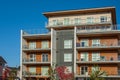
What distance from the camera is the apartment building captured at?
6125cm

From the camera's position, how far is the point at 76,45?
206ft

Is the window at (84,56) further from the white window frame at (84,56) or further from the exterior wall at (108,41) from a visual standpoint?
the exterior wall at (108,41)

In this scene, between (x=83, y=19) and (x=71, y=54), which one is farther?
(x=83, y=19)

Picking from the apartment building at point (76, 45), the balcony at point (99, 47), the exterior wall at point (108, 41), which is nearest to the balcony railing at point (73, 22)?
the apartment building at point (76, 45)

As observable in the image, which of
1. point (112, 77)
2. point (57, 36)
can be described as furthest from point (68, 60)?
point (112, 77)

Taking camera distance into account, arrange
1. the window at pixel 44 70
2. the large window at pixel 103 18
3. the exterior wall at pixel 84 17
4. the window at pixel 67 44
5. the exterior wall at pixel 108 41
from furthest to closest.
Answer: the exterior wall at pixel 84 17 < the large window at pixel 103 18 < the window at pixel 44 70 < the window at pixel 67 44 < the exterior wall at pixel 108 41

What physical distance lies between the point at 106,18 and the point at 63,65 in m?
14.2

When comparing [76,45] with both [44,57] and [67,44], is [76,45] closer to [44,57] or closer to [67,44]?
[67,44]

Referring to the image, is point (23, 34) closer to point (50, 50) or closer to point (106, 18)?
point (50, 50)

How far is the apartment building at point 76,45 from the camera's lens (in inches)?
2411

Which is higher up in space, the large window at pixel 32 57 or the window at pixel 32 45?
the window at pixel 32 45

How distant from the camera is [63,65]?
63.7 m

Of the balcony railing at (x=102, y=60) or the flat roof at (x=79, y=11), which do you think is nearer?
the balcony railing at (x=102, y=60)

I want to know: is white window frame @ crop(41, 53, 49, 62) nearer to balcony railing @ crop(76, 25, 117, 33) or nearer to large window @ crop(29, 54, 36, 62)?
large window @ crop(29, 54, 36, 62)
